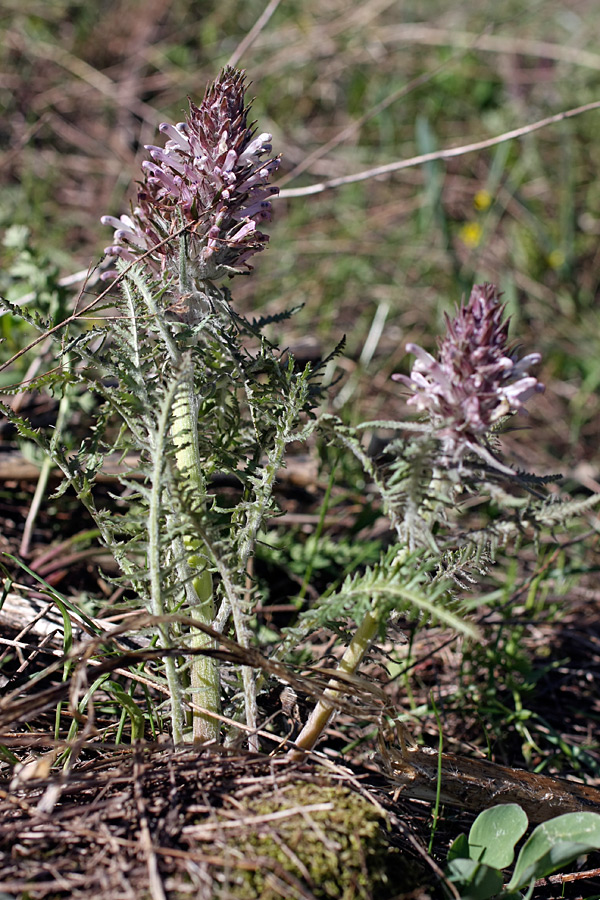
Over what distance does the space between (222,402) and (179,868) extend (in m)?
1.26

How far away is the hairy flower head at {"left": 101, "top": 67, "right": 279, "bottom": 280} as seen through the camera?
2.03 metres

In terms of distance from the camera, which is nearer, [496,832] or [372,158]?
[496,832]

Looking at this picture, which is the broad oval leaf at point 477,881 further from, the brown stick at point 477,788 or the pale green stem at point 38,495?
the pale green stem at point 38,495

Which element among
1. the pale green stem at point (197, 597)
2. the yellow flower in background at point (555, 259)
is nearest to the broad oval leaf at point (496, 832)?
the pale green stem at point (197, 597)

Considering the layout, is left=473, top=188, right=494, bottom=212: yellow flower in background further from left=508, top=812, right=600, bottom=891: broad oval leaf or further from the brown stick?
left=508, top=812, right=600, bottom=891: broad oval leaf

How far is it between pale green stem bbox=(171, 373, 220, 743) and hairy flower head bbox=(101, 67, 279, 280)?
381 millimetres

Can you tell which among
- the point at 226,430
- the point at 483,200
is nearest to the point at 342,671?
the point at 226,430

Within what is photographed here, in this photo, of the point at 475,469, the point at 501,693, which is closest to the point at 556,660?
the point at 501,693

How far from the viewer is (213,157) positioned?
205 cm

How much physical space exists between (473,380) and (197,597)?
3.21 feet

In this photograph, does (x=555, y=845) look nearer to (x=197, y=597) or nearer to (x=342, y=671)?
(x=342, y=671)

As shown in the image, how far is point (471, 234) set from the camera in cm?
568

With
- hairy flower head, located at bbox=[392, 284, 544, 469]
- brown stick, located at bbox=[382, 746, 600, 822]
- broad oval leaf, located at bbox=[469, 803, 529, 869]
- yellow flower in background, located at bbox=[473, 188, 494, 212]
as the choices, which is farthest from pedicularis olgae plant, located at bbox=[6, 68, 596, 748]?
yellow flower in background, located at bbox=[473, 188, 494, 212]

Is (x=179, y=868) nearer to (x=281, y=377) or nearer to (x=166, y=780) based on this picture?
(x=166, y=780)
